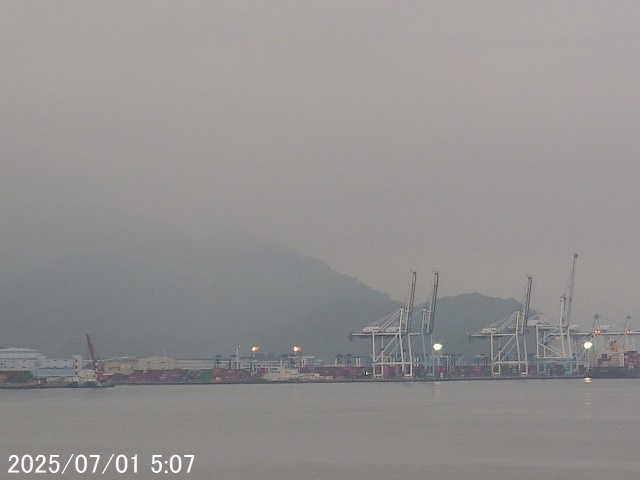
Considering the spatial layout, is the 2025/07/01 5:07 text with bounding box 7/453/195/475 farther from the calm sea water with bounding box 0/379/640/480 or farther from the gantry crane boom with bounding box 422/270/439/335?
the gantry crane boom with bounding box 422/270/439/335

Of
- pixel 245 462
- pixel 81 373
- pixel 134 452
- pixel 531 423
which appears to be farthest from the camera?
pixel 81 373

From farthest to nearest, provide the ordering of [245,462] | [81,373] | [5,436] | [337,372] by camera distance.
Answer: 1. [337,372]
2. [81,373]
3. [5,436]
4. [245,462]

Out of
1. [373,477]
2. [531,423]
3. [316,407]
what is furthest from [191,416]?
Answer: [373,477]

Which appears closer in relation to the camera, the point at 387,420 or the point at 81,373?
the point at 387,420

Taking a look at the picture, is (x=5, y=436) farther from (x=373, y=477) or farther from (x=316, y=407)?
(x=316, y=407)

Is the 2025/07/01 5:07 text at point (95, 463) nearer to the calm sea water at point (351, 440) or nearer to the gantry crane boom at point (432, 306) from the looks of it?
the calm sea water at point (351, 440)

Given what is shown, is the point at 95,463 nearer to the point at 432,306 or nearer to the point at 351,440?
the point at 351,440

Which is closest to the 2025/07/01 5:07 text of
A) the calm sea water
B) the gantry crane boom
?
the calm sea water
